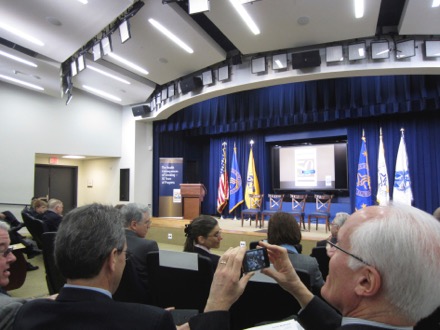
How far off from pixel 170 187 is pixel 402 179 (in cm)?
598

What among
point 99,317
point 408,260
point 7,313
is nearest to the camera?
point 408,260

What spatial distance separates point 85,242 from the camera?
880 mm

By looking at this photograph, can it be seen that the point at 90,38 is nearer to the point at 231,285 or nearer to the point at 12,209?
the point at 12,209

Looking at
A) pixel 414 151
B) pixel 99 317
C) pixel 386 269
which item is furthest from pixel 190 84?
pixel 386 269

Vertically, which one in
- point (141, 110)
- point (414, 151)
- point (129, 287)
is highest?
point (141, 110)

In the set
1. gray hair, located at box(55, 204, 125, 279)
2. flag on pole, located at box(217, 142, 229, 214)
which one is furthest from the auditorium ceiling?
gray hair, located at box(55, 204, 125, 279)

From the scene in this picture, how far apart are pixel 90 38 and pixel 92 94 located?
4.09m

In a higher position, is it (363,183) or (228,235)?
(363,183)

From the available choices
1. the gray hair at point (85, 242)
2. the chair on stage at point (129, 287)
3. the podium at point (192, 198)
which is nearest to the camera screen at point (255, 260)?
the gray hair at point (85, 242)

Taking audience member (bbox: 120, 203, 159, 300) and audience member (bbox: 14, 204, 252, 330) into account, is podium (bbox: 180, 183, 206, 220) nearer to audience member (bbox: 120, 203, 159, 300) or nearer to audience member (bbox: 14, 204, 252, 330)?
audience member (bbox: 120, 203, 159, 300)

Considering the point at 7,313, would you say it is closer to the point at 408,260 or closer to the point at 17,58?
the point at 408,260

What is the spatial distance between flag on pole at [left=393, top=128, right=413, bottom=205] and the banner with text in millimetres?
5547

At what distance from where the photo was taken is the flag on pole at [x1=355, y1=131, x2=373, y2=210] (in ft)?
22.9

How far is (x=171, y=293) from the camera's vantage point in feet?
6.34
